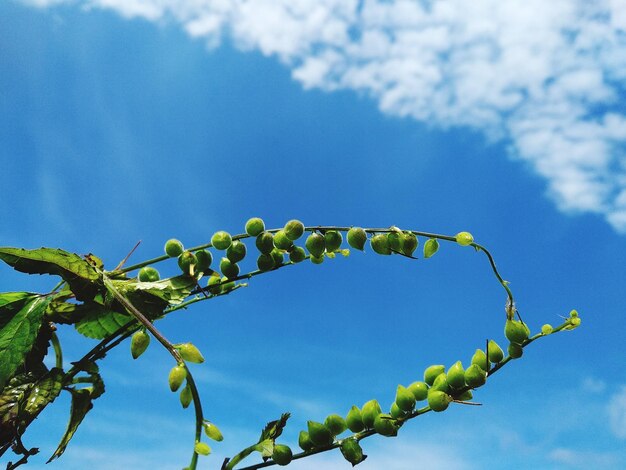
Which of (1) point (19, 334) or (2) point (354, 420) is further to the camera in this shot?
(1) point (19, 334)

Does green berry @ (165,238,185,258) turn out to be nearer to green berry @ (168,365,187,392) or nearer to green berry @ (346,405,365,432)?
green berry @ (168,365,187,392)

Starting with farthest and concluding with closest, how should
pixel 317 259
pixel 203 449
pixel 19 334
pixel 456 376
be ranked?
pixel 317 259 → pixel 19 334 → pixel 456 376 → pixel 203 449

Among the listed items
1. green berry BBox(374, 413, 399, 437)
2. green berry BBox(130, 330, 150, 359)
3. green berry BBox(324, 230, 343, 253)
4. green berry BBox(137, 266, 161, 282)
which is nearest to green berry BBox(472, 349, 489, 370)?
green berry BBox(374, 413, 399, 437)

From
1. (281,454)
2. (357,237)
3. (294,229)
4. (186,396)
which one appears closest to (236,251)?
(294,229)

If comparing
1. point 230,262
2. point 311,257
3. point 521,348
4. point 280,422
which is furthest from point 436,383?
point 230,262

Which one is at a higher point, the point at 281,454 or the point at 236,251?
the point at 236,251

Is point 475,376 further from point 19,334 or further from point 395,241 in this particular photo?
point 19,334

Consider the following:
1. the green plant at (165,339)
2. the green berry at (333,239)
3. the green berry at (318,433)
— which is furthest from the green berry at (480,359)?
the green berry at (333,239)

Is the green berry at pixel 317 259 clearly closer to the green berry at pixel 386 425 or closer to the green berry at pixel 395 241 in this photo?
the green berry at pixel 395 241

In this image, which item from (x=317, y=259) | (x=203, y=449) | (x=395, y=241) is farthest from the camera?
(x=317, y=259)

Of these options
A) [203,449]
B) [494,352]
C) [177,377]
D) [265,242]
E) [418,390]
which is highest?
[265,242]
